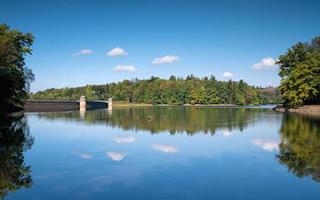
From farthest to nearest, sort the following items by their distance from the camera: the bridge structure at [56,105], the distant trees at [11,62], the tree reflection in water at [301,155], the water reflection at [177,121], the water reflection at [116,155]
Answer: the bridge structure at [56,105], the distant trees at [11,62], the water reflection at [177,121], the water reflection at [116,155], the tree reflection in water at [301,155]

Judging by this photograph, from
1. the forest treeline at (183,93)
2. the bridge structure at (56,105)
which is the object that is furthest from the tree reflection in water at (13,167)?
the forest treeline at (183,93)

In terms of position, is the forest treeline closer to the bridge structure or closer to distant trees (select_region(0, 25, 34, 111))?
the bridge structure

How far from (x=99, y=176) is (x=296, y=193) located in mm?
8315

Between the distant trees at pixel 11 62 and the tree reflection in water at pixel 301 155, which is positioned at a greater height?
the distant trees at pixel 11 62

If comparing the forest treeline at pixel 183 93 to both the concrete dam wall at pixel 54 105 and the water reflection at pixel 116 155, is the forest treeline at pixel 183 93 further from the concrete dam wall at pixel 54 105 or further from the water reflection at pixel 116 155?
the water reflection at pixel 116 155

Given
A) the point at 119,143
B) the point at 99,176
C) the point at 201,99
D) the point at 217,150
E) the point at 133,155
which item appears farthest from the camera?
the point at 201,99

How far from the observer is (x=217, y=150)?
78.8 ft

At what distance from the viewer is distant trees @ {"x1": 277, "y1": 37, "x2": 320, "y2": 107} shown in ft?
252

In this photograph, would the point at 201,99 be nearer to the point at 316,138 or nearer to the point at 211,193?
the point at 316,138

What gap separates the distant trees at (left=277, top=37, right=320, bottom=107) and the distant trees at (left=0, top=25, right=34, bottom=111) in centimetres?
5660

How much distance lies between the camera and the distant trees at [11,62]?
49.4m

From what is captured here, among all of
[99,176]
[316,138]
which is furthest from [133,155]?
[316,138]

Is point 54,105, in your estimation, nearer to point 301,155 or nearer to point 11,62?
point 11,62

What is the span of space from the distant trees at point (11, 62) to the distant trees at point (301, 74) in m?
56.6
